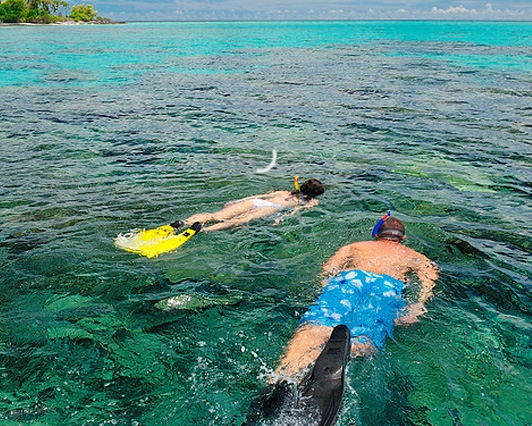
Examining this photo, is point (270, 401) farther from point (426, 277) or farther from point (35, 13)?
point (35, 13)

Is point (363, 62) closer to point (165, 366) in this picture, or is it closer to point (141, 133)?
point (141, 133)

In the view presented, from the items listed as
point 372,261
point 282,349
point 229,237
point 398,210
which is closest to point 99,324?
point 282,349

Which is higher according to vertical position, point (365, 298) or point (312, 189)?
point (365, 298)

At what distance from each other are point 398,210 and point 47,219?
5.88 metres

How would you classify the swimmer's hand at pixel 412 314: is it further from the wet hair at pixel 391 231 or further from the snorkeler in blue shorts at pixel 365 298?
the wet hair at pixel 391 231

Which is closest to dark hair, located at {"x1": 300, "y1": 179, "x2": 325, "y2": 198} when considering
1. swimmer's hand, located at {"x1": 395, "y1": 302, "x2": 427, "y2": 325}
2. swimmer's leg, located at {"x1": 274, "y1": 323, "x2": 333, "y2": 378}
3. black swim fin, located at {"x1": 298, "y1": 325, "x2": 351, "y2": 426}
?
swimmer's hand, located at {"x1": 395, "y1": 302, "x2": 427, "y2": 325}

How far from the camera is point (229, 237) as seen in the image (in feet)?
22.6

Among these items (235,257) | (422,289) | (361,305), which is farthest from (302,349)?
(235,257)

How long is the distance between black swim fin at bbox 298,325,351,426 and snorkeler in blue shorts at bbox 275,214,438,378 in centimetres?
Answer: 22

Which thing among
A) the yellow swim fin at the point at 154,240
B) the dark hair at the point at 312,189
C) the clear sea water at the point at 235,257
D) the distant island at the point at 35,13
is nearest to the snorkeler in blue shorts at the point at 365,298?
the clear sea water at the point at 235,257

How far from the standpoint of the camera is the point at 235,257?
6.29 metres

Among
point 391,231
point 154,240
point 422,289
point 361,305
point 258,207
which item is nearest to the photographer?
point 361,305

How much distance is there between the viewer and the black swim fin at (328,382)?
3.35 m

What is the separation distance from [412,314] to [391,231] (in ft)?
3.93
